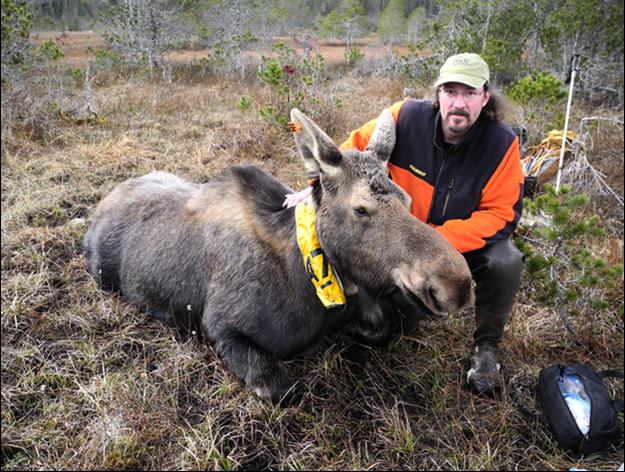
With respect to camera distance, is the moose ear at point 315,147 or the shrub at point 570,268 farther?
the shrub at point 570,268

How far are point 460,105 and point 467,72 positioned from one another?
252mm

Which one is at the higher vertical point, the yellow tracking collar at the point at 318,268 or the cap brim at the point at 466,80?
the cap brim at the point at 466,80

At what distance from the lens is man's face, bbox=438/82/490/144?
3482mm

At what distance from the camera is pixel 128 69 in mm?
11898

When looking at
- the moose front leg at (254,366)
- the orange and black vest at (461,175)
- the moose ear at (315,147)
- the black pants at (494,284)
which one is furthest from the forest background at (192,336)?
the moose ear at (315,147)

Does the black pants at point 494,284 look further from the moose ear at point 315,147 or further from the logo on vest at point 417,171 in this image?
the moose ear at point 315,147

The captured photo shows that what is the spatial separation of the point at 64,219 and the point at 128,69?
25.4 ft

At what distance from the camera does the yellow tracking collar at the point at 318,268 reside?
3084mm

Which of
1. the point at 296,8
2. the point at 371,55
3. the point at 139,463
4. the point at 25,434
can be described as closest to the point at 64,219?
the point at 25,434

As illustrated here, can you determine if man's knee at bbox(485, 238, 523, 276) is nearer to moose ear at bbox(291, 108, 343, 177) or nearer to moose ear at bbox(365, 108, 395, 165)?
moose ear at bbox(365, 108, 395, 165)

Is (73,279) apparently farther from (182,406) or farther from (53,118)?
(53,118)

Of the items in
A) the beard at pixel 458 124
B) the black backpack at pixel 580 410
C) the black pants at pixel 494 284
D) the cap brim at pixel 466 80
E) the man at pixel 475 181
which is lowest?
the black backpack at pixel 580 410

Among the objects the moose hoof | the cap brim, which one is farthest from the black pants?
the cap brim

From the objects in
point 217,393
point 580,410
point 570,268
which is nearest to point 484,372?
point 580,410
